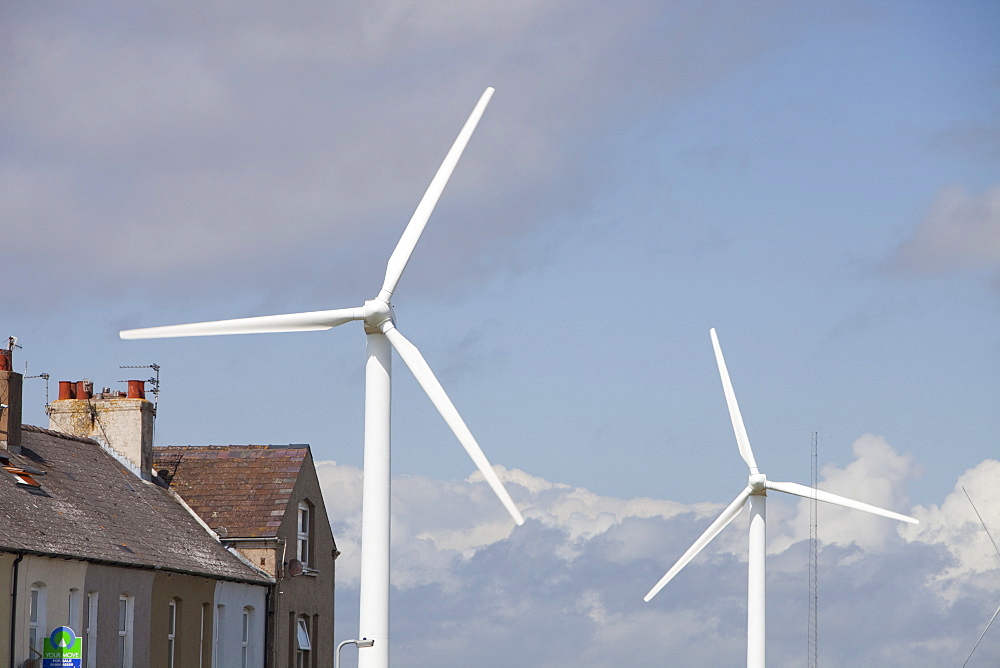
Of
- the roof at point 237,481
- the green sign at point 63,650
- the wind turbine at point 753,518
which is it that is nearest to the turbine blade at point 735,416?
the wind turbine at point 753,518

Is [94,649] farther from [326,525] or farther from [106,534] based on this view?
[326,525]

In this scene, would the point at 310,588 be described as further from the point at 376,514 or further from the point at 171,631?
the point at 376,514

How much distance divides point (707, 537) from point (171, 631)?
65.0ft

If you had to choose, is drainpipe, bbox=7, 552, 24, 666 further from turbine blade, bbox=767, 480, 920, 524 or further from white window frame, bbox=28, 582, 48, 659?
turbine blade, bbox=767, 480, 920, 524

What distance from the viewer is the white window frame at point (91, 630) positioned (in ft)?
147

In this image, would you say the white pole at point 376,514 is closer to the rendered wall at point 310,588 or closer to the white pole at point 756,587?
the rendered wall at point 310,588

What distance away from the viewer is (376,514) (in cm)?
3428

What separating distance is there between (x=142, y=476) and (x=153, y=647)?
32.9ft

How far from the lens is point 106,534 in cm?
4741

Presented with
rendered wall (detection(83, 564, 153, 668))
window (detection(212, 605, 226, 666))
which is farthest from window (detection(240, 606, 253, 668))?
rendered wall (detection(83, 564, 153, 668))

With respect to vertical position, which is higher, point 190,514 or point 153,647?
point 190,514

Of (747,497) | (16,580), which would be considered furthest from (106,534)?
(747,497)

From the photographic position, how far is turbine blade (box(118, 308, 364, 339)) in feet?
118

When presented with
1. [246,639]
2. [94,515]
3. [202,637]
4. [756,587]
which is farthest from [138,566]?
[756,587]
